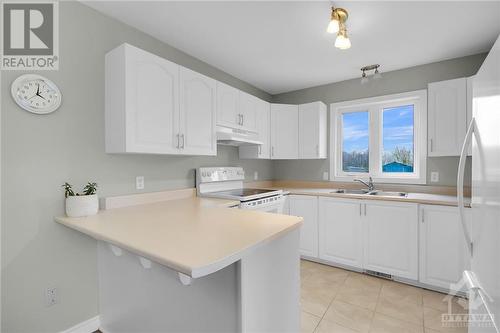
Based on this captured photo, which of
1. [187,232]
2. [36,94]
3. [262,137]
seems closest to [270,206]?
[262,137]

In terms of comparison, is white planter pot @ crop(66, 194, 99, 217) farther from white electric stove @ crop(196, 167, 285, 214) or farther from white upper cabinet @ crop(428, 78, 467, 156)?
white upper cabinet @ crop(428, 78, 467, 156)

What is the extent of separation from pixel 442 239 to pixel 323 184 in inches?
60.6

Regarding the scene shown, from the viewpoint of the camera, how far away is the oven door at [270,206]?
7.60 feet

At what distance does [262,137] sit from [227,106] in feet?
2.52

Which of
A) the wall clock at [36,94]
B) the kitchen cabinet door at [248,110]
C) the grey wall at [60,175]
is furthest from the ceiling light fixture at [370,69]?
the wall clock at [36,94]

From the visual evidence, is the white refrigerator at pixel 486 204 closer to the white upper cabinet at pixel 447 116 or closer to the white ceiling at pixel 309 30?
the white ceiling at pixel 309 30

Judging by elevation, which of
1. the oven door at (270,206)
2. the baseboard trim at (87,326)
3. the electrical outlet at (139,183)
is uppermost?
the electrical outlet at (139,183)

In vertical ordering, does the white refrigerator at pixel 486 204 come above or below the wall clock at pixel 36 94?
below

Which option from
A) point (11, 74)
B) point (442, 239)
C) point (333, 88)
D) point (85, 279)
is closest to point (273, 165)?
point (333, 88)

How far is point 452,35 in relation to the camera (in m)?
2.12

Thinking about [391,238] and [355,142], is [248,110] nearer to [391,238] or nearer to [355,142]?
[355,142]

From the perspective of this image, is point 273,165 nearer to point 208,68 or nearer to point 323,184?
point 323,184

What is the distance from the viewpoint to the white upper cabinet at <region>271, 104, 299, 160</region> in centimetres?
334

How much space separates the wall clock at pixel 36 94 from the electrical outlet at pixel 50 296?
1.17 m
